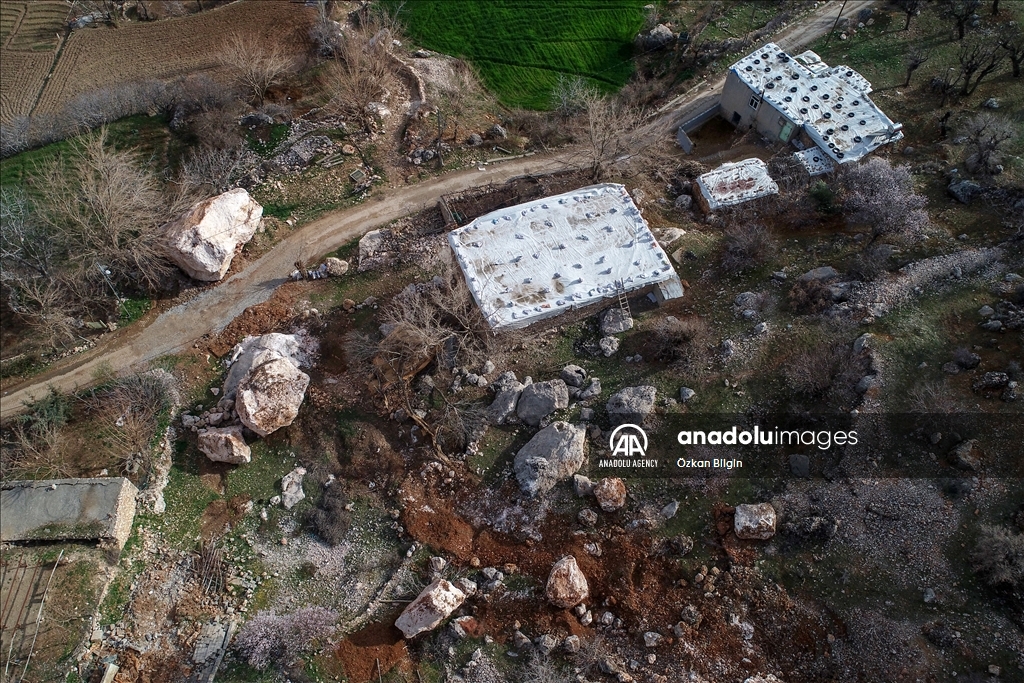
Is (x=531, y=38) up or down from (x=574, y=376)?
up

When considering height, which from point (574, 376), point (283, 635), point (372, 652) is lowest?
point (283, 635)

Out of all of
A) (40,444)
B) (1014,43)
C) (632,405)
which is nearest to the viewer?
(632,405)

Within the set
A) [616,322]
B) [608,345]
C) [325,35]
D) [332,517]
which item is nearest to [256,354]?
[332,517]

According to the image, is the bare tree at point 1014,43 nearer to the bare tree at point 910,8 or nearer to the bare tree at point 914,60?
the bare tree at point 914,60

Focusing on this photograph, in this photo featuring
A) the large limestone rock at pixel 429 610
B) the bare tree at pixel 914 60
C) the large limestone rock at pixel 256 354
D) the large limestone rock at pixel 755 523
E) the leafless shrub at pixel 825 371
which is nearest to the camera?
the large limestone rock at pixel 429 610

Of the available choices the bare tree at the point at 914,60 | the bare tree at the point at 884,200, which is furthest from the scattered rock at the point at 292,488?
the bare tree at the point at 914,60

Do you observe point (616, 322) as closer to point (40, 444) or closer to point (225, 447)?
point (225, 447)

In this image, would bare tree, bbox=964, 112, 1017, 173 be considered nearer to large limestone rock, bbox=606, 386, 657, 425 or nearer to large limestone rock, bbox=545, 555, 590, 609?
large limestone rock, bbox=606, 386, 657, 425
